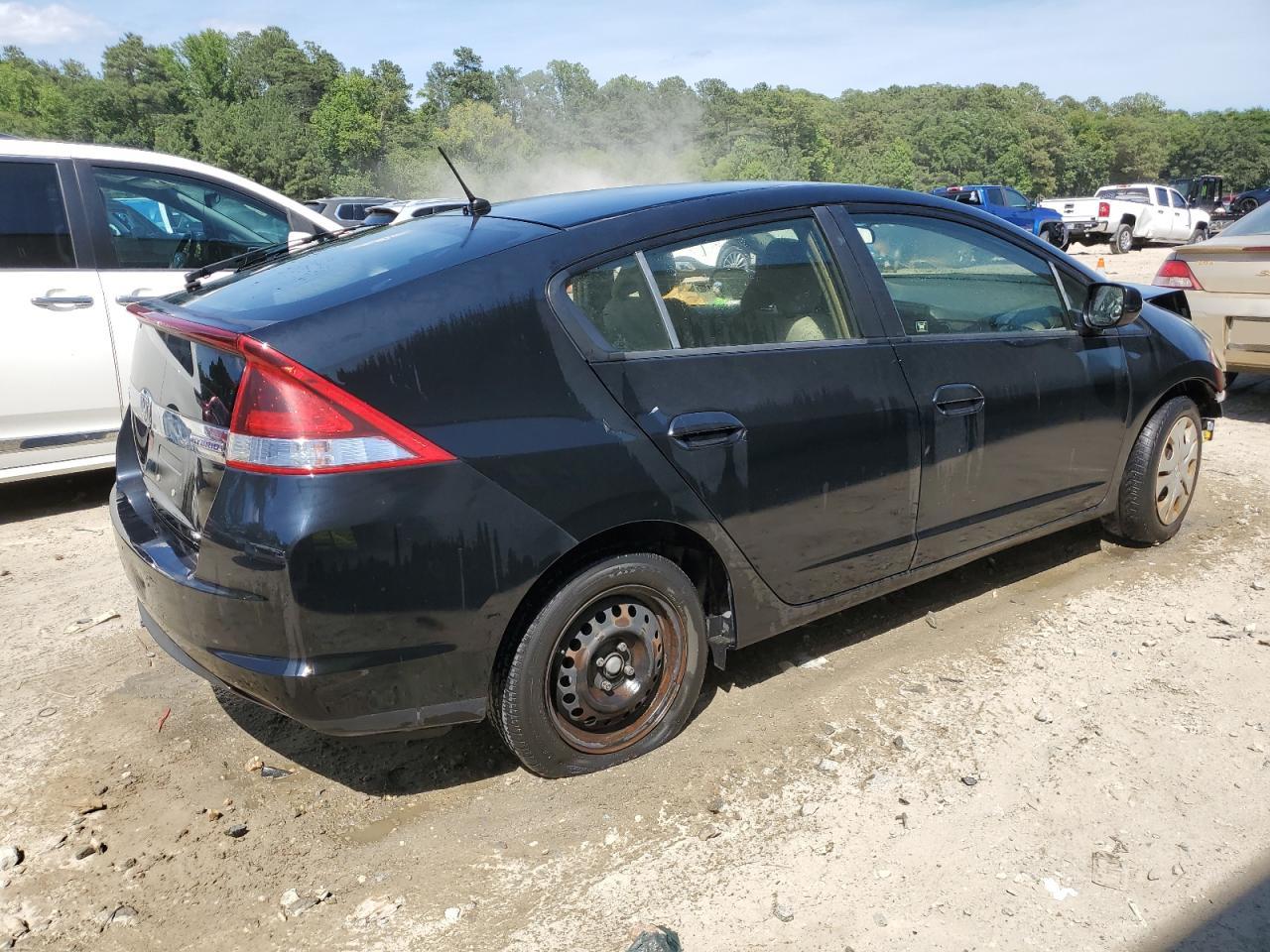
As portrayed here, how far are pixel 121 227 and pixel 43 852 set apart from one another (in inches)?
149

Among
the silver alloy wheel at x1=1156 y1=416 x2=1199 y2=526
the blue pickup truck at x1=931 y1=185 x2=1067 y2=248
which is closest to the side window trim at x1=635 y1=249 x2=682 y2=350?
the silver alloy wheel at x1=1156 y1=416 x2=1199 y2=526

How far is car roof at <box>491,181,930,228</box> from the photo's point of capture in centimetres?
303

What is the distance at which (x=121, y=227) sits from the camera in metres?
5.34

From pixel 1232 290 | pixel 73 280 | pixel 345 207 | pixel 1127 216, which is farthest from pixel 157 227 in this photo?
pixel 1127 216

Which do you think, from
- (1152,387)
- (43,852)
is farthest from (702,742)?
(1152,387)

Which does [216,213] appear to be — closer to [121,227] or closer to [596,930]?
[121,227]

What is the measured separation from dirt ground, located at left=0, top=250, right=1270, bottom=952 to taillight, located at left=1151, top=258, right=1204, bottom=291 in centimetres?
400

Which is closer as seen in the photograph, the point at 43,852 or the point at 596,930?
the point at 596,930

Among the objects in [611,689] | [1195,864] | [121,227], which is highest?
[121,227]

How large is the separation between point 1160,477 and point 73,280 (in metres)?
5.43

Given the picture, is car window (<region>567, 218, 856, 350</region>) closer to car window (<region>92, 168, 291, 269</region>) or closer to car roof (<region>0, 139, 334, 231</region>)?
car roof (<region>0, 139, 334, 231</region>)

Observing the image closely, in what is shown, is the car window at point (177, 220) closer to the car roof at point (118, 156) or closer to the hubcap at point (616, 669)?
the car roof at point (118, 156)

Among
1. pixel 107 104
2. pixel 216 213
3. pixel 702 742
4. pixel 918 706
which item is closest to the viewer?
pixel 702 742

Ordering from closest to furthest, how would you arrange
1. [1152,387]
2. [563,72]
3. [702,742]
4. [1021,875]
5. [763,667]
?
[1021,875], [702,742], [763,667], [1152,387], [563,72]
